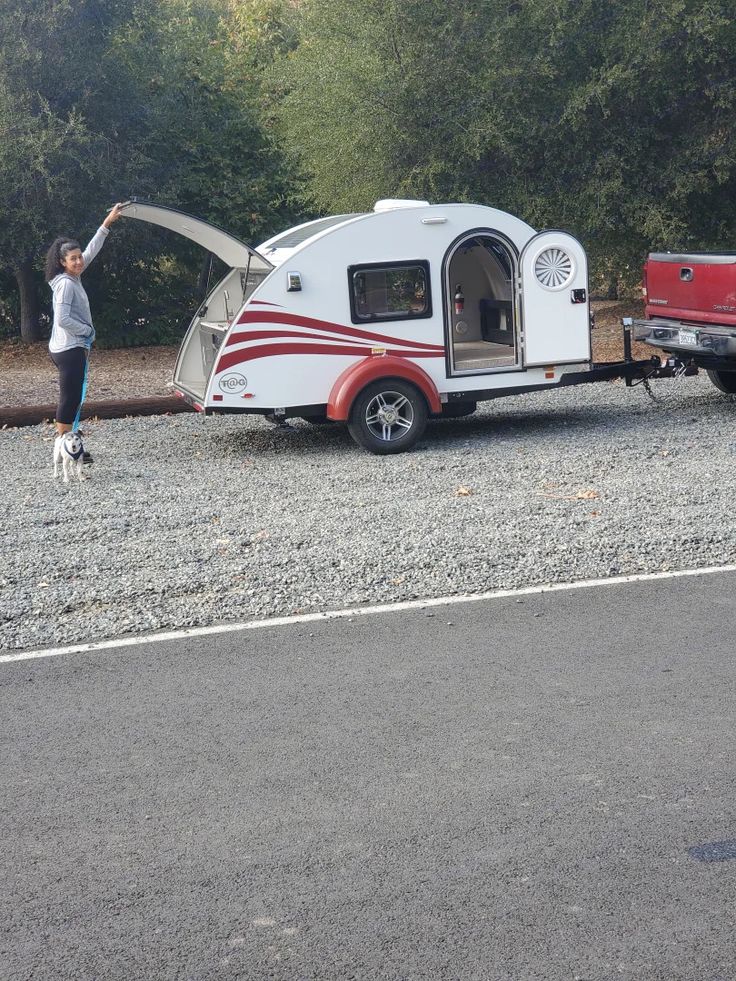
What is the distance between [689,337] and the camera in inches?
505

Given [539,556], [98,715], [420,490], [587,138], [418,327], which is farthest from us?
[587,138]

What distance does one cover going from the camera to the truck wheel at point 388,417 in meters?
A: 11.8

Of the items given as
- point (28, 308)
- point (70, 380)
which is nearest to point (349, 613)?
point (70, 380)

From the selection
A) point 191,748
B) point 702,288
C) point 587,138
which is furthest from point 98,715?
point 587,138

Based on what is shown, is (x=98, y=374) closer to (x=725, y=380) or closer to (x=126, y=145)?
(x=126, y=145)

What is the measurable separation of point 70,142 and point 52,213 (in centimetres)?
123

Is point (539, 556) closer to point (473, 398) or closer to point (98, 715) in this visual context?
point (98, 715)

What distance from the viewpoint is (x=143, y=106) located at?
21234mm

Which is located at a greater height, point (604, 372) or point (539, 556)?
point (604, 372)

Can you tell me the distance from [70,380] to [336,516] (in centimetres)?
322

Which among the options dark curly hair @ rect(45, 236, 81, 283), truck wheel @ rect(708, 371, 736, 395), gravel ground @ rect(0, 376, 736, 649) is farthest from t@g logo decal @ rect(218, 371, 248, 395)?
truck wheel @ rect(708, 371, 736, 395)

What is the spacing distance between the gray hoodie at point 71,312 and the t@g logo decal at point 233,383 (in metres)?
1.36

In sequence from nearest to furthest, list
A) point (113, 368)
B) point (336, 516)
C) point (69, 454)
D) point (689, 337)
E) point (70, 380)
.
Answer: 1. point (336, 516)
2. point (69, 454)
3. point (70, 380)
4. point (689, 337)
5. point (113, 368)

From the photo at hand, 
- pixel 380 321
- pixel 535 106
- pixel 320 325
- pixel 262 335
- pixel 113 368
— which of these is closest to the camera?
pixel 262 335
